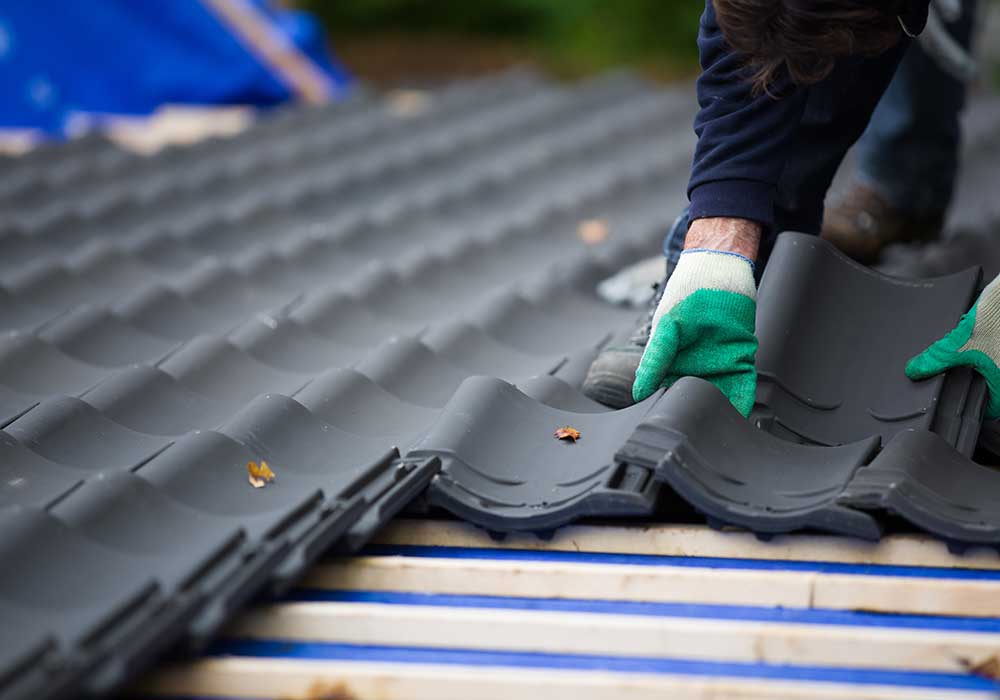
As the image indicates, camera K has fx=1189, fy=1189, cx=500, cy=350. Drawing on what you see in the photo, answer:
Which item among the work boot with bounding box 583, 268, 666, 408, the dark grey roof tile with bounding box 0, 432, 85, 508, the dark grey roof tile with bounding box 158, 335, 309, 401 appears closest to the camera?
the dark grey roof tile with bounding box 0, 432, 85, 508

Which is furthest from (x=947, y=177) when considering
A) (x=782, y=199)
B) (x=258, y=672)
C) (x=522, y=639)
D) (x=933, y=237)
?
(x=258, y=672)

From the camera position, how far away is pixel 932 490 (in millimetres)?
1726

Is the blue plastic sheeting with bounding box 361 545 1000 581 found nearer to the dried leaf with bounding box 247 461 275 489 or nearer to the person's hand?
the dried leaf with bounding box 247 461 275 489

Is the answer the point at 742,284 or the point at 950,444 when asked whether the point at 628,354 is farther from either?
the point at 950,444

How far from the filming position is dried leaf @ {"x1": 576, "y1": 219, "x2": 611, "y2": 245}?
3.81 meters

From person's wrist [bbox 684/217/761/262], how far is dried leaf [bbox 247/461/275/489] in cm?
82

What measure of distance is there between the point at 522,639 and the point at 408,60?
13.4 m

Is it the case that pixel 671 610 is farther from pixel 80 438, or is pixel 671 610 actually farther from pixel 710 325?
pixel 80 438

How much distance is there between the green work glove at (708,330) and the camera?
200 centimetres

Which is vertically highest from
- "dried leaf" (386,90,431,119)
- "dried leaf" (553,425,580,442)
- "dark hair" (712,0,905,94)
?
"dried leaf" (386,90,431,119)

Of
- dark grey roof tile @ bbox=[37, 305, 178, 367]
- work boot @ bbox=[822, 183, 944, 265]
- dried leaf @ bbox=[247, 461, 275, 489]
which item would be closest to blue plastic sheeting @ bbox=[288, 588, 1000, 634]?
dried leaf @ bbox=[247, 461, 275, 489]

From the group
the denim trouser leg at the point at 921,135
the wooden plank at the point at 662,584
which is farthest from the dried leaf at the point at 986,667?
the denim trouser leg at the point at 921,135

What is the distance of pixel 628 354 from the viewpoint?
2180 mm

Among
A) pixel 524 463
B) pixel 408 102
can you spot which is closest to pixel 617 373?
pixel 524 463
